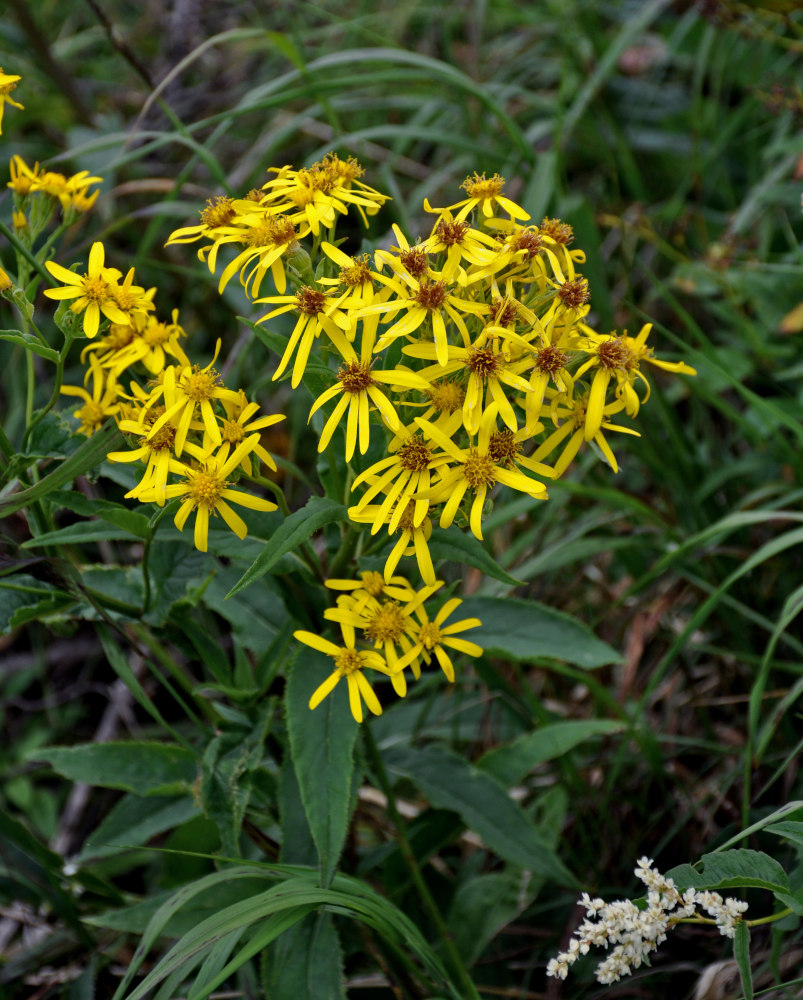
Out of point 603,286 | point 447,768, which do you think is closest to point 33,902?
point 447,768

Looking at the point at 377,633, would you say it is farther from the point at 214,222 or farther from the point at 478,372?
the point at 214,222

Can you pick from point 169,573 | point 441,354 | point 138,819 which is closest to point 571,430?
point 441,354

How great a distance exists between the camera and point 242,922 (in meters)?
1.62

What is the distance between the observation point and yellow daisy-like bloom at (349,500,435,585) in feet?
5.41

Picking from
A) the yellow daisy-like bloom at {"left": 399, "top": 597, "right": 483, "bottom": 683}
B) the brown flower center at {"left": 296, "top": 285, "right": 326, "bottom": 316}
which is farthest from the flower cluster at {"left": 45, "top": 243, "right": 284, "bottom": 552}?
the yellow daisy-like bloom at {"left": 399, "top": 597, "right": 483, "bottom": 683}

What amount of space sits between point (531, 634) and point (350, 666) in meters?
0.61

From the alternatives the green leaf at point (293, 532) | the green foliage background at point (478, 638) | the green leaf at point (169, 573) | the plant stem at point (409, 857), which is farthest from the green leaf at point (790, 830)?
the green leaf at point (169, 573)

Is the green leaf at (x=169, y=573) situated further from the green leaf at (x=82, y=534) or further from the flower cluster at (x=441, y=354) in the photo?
the flower cluster at (x=441, y=354)

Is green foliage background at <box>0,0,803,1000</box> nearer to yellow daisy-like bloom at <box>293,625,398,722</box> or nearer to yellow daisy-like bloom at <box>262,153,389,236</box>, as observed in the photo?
yellow daisy-like bloom at <box>293,625,398,722</box>

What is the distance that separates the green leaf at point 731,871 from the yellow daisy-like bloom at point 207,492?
107 centimetres

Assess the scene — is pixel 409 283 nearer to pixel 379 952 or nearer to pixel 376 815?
pixel 379 952

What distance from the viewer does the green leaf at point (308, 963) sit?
6.44 ft

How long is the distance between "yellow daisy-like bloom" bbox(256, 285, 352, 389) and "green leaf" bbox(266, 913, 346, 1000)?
4.41 feet

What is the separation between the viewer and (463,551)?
1797 mm
